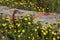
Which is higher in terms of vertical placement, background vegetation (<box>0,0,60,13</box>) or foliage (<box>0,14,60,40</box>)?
foliage (<box>0,14,60,40</box>)

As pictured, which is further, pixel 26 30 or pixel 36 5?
pixel 36 5

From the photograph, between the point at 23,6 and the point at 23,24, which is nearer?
the point at 23,24

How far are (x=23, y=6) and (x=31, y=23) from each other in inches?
53.4

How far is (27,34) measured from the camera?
12.5 ft

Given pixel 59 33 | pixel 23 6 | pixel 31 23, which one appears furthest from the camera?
pixel 23 6

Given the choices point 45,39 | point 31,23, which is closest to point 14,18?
point 31,23

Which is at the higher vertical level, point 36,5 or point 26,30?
point 26,30

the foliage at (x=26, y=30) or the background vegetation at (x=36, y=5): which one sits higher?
the foliage at (x=26, y=30)

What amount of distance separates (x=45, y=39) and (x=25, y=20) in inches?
22.3

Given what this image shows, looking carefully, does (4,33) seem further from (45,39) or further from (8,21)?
(45,39)

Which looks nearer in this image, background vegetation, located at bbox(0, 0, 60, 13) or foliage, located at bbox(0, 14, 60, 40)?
foliage, located at bbox(0, 14, 60, 40)

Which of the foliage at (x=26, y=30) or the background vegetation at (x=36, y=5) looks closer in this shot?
the foliage at (x=26, y=30)

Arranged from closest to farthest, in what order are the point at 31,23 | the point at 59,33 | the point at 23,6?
1. the point at 59,33
2. the point at 31,23
3. the point at 23,6

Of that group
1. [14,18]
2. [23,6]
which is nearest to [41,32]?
[14,18]
